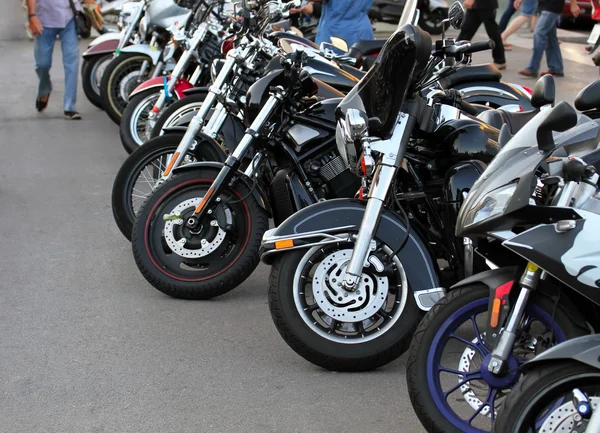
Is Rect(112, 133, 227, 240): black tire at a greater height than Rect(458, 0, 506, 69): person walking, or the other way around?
Rect(112, 133, 227, 240): black tire

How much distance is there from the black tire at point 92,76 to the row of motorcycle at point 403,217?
3.73m

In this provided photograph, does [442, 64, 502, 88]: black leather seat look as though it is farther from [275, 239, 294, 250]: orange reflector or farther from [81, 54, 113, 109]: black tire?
[81, 54, 113, 109]: black tire

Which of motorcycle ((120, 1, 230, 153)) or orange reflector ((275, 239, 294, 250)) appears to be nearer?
orange reflector ((275, 239, 294, 250))

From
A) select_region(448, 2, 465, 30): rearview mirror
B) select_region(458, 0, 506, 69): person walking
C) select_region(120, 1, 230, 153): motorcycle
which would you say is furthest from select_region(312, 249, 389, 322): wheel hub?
select_region(458, 0, 506, 69): person walking

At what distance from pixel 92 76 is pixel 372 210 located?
719cm

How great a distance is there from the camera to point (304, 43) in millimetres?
6742

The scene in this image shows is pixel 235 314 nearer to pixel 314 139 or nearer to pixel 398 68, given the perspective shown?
pixel 314 139

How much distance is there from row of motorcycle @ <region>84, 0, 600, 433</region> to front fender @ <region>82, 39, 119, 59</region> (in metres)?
3.65

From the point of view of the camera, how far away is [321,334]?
417cm

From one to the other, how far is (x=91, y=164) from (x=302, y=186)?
4181mm

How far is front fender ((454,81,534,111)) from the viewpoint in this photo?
6.91m

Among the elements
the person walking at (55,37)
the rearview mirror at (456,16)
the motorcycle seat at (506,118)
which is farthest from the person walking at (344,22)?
the rearview mirror at (456,16)

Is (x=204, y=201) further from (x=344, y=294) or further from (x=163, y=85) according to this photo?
(x=163, y=85)

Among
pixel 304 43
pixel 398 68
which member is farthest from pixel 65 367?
pixel 304 43
